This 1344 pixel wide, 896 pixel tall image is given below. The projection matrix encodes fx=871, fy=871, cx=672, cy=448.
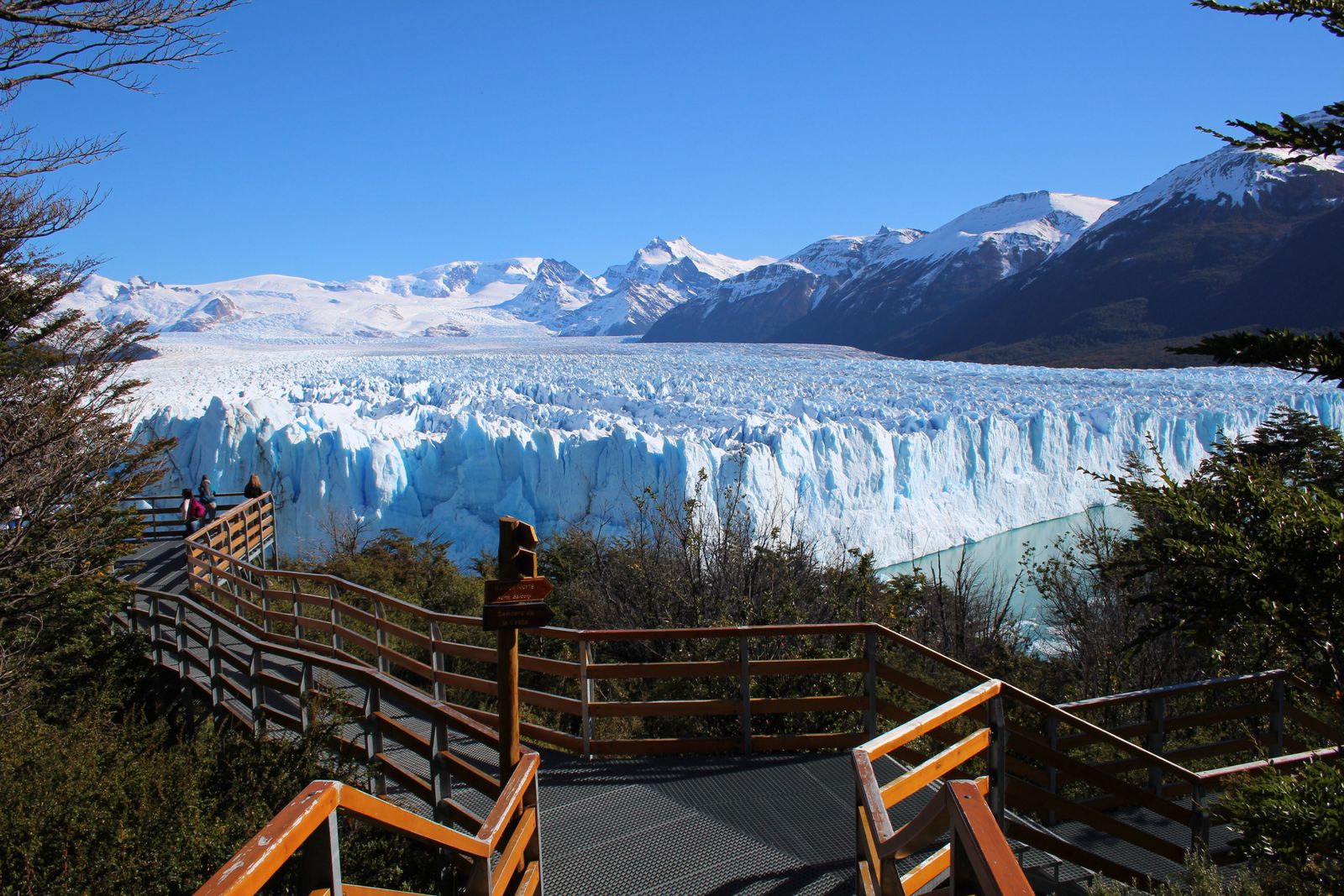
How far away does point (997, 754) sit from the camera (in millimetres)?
3949

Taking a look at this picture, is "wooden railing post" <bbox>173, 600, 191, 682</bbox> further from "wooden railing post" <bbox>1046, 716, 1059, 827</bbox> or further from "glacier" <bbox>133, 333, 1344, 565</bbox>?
"glacier" <bbox>133, 333, 1344, 565</bbox>

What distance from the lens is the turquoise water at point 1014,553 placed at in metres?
24.0

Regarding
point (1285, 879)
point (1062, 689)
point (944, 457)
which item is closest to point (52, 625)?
point (1285, 879)

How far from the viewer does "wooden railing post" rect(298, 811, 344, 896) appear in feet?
6.25

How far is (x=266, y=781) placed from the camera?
16.5 ft

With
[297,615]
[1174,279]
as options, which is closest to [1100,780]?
[297,615]

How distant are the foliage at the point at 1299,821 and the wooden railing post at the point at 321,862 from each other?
3202 mm

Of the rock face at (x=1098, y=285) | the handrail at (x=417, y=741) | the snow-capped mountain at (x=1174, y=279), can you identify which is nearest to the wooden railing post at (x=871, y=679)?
the handrail at (x=417, y=741)

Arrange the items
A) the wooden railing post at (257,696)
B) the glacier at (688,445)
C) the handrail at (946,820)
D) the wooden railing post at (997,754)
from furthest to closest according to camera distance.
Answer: the glacier at (688,445) → the wooden railing post at (257,696) → the wooden railing post at (997,754) → the handrail at (946,820)

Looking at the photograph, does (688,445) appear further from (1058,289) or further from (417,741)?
(1058,289)

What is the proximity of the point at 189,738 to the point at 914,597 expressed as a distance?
9294 millimetres

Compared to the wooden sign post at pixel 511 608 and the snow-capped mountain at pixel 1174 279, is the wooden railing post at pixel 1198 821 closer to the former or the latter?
the wooden sign post at pixel 511 608

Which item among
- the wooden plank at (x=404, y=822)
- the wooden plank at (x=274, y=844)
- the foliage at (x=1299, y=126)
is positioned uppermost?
the foliage at (x=1299, y=126)

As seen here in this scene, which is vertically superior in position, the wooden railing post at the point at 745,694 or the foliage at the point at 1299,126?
the foliage at the point at 1299,126
